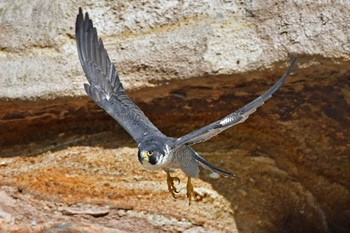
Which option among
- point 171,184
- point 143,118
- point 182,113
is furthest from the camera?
point 182,113

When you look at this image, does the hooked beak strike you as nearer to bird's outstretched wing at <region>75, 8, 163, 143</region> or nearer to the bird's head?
the bird's head

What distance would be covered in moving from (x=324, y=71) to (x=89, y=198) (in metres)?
0.85

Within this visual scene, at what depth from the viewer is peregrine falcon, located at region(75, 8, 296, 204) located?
247 cm

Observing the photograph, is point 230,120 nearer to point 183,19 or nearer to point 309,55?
point 309,55

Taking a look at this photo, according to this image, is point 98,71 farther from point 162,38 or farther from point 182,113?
point 182,113

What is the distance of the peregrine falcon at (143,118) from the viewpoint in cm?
247

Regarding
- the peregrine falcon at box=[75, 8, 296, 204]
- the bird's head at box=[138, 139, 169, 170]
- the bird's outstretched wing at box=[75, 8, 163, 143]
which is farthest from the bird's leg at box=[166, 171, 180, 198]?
the bird's head at box=[138, 139, 169, 170]

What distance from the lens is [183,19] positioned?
301 cm

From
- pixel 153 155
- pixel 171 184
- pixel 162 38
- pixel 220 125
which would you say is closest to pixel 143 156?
pixel 153 155

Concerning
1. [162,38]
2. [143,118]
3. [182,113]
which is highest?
[162,38]

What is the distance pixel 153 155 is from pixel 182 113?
683 millimetres

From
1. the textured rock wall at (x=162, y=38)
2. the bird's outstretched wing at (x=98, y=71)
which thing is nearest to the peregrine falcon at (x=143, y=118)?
the bird's outstretched wing at (x=98, y=71)

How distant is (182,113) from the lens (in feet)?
10.3

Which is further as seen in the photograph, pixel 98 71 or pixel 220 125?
pixel 98 71
